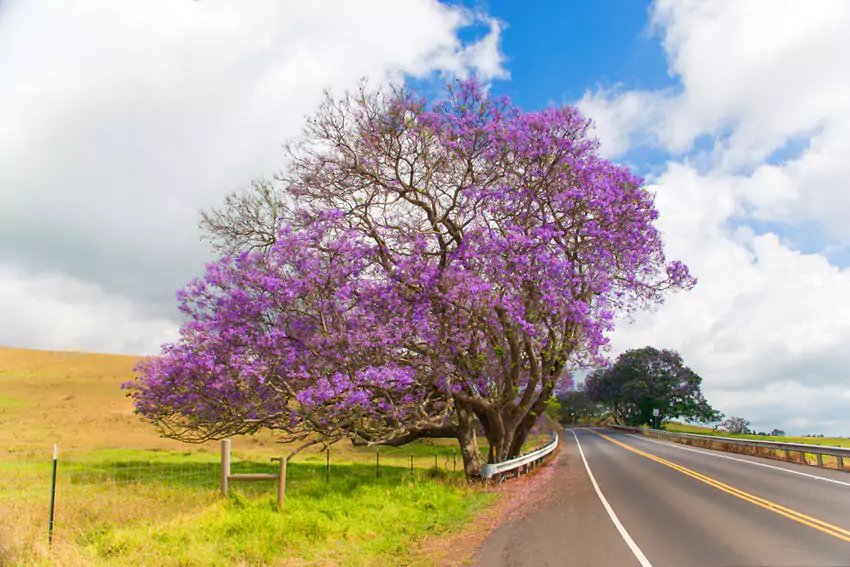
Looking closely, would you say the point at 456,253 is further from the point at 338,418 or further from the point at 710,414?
the point at 710,414

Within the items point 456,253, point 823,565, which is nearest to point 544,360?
point 456,253

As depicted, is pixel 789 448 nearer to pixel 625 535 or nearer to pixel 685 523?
pixel 685 523

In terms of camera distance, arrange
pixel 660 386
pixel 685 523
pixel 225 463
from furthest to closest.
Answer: pixel 660 386 < pixel 225 463 < pixel 685 523

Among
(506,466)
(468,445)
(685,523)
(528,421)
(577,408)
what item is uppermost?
(528,421)

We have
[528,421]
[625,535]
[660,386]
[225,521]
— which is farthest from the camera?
[660,386]

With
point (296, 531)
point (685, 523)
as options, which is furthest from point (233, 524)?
point (685, 523)

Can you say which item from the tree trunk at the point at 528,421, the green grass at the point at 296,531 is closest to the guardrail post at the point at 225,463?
the green grass at the point at 296,531

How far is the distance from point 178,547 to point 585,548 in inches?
265

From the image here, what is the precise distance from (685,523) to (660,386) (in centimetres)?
7805

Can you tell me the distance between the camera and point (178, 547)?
9758mm

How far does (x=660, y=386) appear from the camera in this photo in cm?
8450

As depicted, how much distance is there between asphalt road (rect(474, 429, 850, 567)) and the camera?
30.8 feet

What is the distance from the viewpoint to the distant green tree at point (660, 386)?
84.3 m

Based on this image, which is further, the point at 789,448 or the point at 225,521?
the point at 789,448
